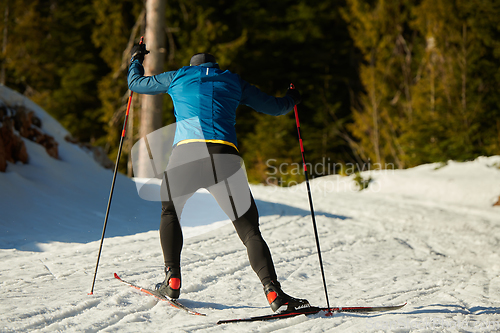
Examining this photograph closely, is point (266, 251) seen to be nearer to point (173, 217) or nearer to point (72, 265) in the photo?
point (173, 217)

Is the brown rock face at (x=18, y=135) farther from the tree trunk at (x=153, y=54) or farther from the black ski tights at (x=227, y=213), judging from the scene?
the black ski tights at (x=227, y=213)

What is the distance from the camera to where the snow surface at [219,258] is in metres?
2.31

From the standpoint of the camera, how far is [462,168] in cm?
881

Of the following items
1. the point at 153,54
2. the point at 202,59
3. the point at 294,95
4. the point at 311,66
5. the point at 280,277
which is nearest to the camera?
the point at 202,59

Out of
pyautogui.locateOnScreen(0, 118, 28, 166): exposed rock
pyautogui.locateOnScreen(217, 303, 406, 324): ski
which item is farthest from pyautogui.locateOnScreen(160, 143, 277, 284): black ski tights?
pyautogui.locateOnScreen(0, 118, 28, 166): exposed rock

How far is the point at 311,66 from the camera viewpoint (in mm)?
19203

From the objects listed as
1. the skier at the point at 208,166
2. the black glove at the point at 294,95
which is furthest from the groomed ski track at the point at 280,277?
the black glove at the point at 294,95

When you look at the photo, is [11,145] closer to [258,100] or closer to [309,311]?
[258,100]

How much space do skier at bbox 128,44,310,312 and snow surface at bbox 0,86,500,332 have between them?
0.30 metres

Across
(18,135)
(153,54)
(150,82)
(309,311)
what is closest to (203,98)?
(150,82)

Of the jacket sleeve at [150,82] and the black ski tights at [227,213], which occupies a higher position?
the jacket sleeve at [150,82]

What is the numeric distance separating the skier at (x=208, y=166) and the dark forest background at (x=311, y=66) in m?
7.62

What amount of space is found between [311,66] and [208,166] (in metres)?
17.8

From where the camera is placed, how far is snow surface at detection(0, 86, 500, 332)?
2.31 m
